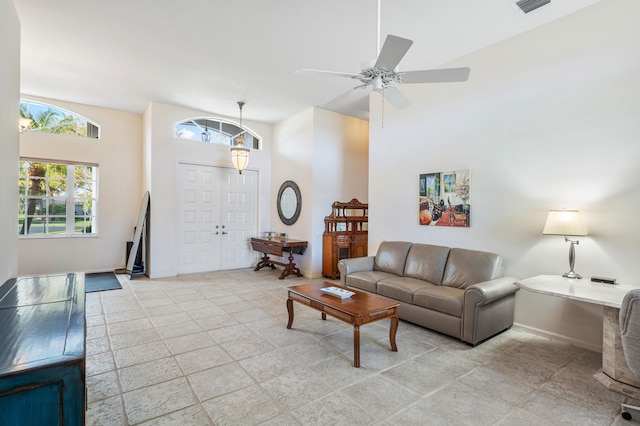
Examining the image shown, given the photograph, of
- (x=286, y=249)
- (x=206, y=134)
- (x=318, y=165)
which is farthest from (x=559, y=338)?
(x=206, y=134)

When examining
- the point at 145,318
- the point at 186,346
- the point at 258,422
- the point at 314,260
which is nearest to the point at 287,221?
the point at 314,260

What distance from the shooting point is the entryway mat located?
5.07m

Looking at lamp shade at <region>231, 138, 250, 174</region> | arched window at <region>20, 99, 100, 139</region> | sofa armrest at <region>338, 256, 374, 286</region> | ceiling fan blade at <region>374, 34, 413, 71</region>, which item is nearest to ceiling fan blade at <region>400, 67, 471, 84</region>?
ceiling fan blade at <region>374, 34, 413, 71</region>

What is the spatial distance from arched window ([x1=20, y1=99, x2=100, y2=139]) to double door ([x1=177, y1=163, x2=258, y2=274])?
1.93 metres

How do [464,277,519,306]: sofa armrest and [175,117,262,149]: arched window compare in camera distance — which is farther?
[175,117,262,149]: arched window

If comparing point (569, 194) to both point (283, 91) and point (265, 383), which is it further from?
point (283, 91)

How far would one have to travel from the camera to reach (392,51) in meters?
2.10

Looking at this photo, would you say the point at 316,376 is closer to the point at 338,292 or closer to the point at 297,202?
the point at 338,292

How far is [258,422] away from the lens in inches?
77.2

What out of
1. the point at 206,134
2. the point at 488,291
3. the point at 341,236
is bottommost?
the point at 488,291

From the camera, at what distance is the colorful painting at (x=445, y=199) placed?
157 inches

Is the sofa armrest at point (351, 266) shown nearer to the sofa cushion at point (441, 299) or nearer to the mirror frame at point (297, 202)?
the sofa cushion at point (441, 299)

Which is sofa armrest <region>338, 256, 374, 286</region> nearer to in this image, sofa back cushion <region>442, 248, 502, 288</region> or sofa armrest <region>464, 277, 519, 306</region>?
sofa back cushion <region>442, 248, 502, 288</region>

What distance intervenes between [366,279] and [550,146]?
255cm
